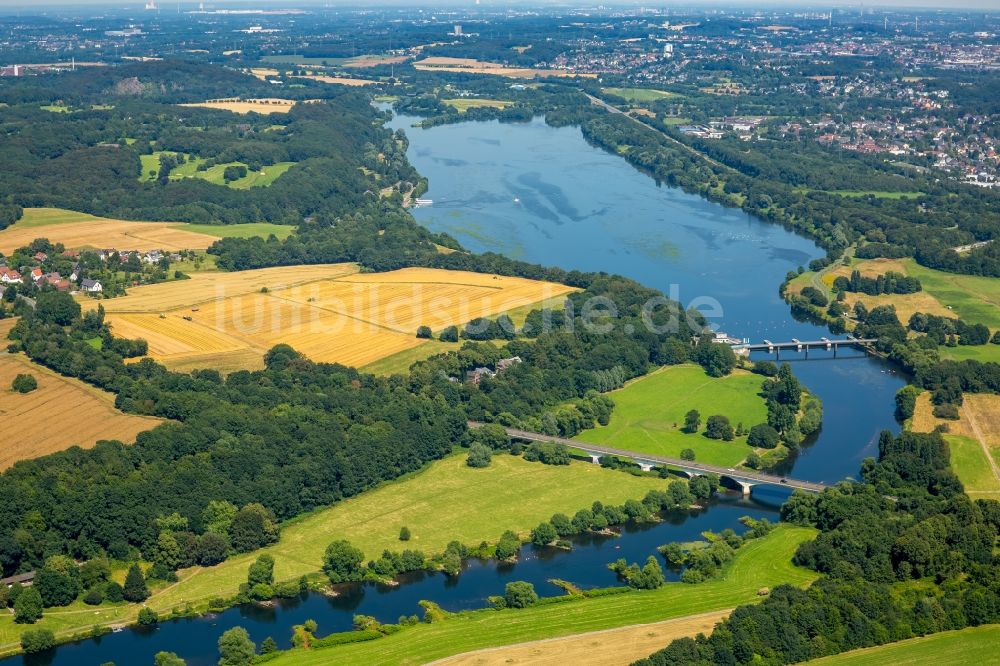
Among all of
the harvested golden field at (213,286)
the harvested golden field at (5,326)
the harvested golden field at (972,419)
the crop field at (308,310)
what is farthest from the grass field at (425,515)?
the harvested golden field at (5,326)

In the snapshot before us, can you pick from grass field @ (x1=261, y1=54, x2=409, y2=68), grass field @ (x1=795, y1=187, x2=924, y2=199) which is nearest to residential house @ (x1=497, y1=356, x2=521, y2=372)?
grass field @ (x1=795, y1=187, x2=924, y2=199)

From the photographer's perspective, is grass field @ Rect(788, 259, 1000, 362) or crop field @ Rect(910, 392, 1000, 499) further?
grass field @ Rect(788, 259, 1000, 362)

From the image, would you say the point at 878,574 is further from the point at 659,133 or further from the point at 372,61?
the point at 372,61

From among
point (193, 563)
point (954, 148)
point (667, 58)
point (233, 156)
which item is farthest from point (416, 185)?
point (667, 58)

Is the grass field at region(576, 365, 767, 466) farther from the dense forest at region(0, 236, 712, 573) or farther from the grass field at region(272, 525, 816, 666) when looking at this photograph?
the grass field at region(272, 525, 816, 666)

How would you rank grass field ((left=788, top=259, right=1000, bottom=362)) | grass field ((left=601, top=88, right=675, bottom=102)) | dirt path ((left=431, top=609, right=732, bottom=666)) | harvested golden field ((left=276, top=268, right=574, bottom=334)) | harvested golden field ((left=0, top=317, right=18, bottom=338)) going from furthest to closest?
grass field ((left=601, top=88, right=675, bottom=102))
grass field ((left=788, top=259, right=1000, bottom=362))
harvested golden field ((left=276, top=268, right=574, bottom=334))
harvested golden field ((left=0, top=317, right=18, bottom=338))
dirt path ((left=431, top=609, right=732, bottom=666))
